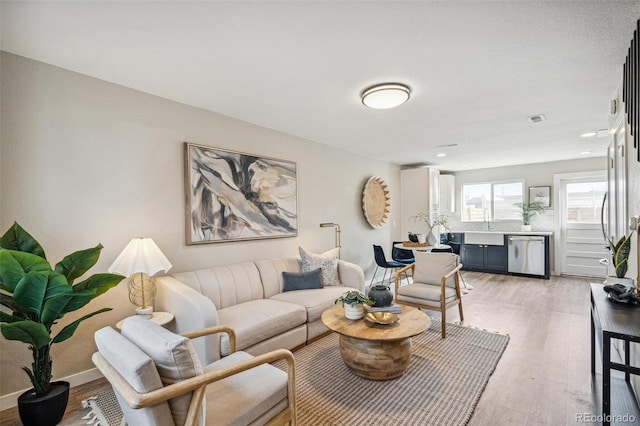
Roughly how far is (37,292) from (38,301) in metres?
0.06

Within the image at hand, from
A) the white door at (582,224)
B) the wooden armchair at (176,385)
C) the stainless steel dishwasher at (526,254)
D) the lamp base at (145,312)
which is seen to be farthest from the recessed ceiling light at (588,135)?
the lamp base at (145,312)

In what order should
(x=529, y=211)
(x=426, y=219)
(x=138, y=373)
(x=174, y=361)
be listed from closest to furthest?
(x=138, y=373) < (x=174, y=361) < (x=426, y=219) < (x=529, y=211)

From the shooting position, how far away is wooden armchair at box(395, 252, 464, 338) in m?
3.38

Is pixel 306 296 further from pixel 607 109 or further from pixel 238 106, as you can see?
pixel 607 109

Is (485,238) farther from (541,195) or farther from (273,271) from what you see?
(273,271)

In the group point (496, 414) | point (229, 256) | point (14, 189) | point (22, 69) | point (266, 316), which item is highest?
point (22, 69)

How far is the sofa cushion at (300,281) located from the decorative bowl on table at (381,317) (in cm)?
107

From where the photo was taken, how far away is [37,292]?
1.77m

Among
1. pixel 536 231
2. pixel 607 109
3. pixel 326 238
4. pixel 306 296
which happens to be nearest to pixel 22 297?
pixel 306 296

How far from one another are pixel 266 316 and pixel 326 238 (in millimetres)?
2202

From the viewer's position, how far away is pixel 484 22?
174 centimetres

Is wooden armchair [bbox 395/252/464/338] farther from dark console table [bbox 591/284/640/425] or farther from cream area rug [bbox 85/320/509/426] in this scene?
dark console table [bbox 591/284/640/425]

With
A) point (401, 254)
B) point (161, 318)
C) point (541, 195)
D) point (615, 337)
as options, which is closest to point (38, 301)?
point (161, 318)

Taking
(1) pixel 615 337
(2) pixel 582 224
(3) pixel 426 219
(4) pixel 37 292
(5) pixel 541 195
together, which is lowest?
(1) pixel 615 337
